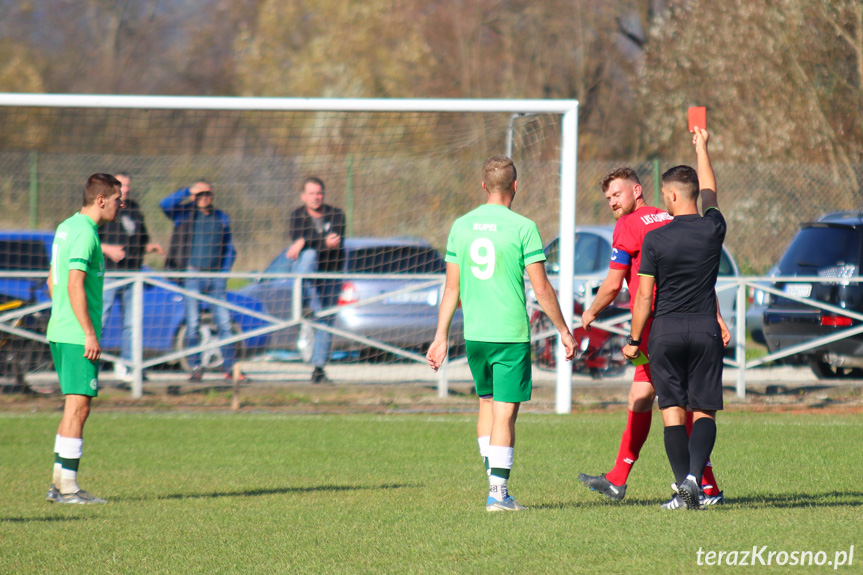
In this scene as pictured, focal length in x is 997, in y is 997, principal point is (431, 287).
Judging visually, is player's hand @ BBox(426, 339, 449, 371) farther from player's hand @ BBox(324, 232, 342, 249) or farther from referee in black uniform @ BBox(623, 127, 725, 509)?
player's hand @ BBox(324, 232, 342, 249)

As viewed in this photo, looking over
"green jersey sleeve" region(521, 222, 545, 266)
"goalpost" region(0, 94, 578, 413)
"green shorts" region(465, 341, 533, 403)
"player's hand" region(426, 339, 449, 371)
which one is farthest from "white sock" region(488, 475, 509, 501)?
"goalpost" region(0, 94, 578, 413)

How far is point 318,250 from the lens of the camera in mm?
11867

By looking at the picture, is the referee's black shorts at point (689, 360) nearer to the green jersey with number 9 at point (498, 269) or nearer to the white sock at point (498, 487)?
the green jersey with number 9 at point (498, 269)

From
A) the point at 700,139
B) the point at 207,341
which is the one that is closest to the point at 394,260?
the point at 207,341

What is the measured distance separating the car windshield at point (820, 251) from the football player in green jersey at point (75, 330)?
8.35 m

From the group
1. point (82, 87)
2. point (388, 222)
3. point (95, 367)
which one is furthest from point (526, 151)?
point (82, 87)

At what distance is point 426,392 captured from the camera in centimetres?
1166

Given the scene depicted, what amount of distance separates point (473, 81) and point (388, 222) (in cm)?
1742

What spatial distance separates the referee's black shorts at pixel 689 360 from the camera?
5.37m

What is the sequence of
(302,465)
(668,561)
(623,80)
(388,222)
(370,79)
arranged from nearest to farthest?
(668,561) < (302,465) < (388,222) < (623,80) < (370,79)

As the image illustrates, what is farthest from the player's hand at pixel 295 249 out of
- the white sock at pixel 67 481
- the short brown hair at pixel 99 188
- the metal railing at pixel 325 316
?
the white sock at pixel 67 481

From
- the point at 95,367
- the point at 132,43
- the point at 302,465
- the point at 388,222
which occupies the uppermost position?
the point at 132,43

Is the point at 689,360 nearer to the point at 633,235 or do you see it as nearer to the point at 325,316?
the point at 633,235

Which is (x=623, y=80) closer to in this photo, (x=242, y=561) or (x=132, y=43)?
(x=132, y=43)
